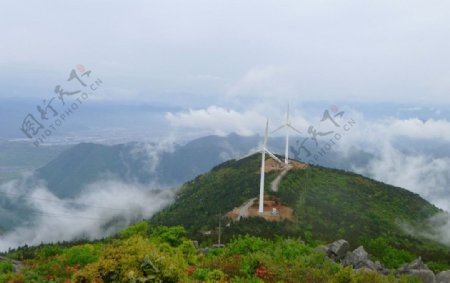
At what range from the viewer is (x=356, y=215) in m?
90.7

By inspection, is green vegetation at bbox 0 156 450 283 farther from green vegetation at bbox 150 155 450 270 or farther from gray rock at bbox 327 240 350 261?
gray rock at bbox 327 240 350 261

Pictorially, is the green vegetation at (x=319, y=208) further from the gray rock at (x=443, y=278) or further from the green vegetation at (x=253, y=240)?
the gray rock at (x=443, y=278)

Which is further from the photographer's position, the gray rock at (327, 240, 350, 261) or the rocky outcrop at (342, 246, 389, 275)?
the gray rock at (327, 240, 350, 261)

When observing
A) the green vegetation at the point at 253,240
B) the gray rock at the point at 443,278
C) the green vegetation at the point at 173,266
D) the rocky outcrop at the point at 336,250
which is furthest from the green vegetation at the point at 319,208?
the green vegetation at the point at 173,266

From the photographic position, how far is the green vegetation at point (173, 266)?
14445mm

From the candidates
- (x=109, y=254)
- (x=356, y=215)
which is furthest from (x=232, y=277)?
(x=356, y=215)

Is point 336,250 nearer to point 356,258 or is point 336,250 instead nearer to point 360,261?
point 356,258

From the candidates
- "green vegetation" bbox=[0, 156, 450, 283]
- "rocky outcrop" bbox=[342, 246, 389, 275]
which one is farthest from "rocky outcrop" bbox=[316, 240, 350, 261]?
"green vegetation" bbox=[0, 156, 450, 283]

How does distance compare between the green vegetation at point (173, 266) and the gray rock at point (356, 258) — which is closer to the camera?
the green vegetation at point (173, 266)

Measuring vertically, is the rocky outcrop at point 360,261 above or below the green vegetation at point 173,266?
below

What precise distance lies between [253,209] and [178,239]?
51367 millimetres

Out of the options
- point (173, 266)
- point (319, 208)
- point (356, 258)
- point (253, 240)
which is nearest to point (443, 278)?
point (356, 258)

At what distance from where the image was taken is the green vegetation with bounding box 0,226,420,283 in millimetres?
14445

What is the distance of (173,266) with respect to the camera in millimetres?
14266
